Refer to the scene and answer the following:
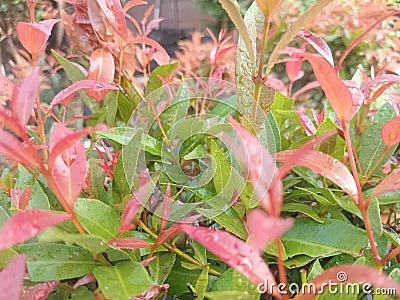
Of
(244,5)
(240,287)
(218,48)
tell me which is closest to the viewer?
(240,287)

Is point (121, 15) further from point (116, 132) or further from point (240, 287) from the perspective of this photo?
point (240, 287)

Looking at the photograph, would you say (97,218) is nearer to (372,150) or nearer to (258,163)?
(258,163)

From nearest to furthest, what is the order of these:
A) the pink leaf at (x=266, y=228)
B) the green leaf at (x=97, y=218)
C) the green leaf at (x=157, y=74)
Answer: the pink leaf at (x=266, y=228) → the green leaf at (x=97, y=218) → the green leaf at (x=157, y=74)

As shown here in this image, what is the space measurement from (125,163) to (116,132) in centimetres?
8

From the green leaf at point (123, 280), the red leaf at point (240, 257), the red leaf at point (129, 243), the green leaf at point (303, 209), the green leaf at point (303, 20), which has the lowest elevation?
the green leaf at point (303, 209)

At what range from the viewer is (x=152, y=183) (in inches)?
12.6

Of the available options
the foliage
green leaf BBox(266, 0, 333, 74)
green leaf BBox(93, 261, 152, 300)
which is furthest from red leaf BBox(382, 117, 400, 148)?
green leaf BBox(93, 261, 152, 300)

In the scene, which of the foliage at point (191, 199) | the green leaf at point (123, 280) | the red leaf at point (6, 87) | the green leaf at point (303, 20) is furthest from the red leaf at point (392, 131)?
the red leaf at point (6, 87)

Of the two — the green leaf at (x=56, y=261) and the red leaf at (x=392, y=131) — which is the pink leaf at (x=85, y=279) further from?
the red leaf at (x=392, y=131)

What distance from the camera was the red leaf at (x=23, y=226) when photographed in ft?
0.72

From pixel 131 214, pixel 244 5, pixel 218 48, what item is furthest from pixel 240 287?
pixel 244 5

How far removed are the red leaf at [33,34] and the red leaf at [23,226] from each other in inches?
7.0

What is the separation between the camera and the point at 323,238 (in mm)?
348

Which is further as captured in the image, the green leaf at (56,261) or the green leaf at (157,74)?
the green leaf at (157,74)
